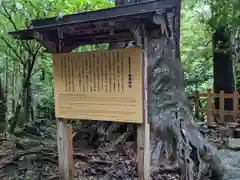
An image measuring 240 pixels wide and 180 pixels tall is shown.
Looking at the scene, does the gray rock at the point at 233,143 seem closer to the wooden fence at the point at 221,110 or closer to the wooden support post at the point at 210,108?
the wooden fence at the point at 221,110

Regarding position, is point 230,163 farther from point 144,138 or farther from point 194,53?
point 194,53

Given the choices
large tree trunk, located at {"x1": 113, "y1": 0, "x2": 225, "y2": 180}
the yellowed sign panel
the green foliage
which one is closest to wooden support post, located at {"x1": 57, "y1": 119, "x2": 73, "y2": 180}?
the yellowed sign panel

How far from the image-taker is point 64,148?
4496 millimetres

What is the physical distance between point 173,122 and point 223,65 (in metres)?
6.41

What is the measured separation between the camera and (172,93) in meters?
5.61

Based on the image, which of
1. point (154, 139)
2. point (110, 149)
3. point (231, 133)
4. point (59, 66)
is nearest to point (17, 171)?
point (110, 149)

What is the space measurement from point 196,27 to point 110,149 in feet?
30.7

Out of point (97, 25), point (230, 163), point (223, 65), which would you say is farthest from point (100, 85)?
point (223, 65)

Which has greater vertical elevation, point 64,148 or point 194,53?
point 194,53

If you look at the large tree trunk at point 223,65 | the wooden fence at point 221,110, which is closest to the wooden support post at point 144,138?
the wooden fence at point 221,110

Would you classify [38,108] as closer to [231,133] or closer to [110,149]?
[110,149]

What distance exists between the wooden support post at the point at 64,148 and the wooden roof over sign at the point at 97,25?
4.42 feet

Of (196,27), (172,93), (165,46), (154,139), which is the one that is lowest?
(154,139)

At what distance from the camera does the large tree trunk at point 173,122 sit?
507 centimetres
